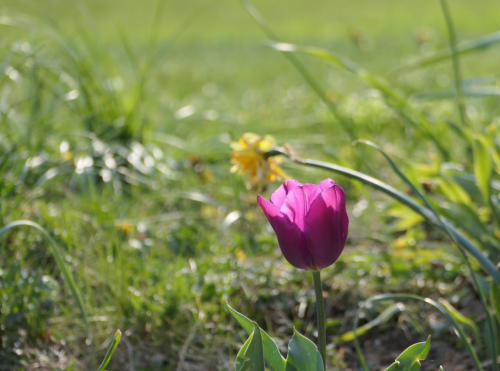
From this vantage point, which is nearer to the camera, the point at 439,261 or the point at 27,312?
the point at 27,312

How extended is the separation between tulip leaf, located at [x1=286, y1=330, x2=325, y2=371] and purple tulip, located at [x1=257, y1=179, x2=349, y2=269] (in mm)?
116

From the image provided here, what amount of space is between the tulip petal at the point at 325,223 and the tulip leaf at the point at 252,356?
15cm

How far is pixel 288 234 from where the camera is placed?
0.94 metres

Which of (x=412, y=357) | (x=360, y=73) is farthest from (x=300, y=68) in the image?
(x=412, y=357)

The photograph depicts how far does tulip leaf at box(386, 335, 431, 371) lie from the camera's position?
0.98 meters

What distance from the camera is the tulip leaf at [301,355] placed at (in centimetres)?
97

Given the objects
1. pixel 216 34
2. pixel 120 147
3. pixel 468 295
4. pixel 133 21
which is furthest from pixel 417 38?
pixel 133 21

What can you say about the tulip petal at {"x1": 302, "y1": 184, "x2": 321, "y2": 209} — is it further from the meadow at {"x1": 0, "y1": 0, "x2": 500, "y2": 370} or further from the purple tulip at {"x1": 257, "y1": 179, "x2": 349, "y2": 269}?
the meadow at {"x1": 0, "y1": 0, "x2": 500, "y2": 370}

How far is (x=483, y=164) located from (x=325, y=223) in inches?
30.8

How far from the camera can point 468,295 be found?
175 cm

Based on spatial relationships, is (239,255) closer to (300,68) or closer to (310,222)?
(300,68)

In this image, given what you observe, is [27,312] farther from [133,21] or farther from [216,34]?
[133,21]

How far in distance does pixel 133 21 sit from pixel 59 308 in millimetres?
9306

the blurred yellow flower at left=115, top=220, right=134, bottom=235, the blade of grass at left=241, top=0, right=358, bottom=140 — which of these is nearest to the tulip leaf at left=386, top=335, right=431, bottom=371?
the blade of grass at left=241, top=0, right=358, bottom=140
